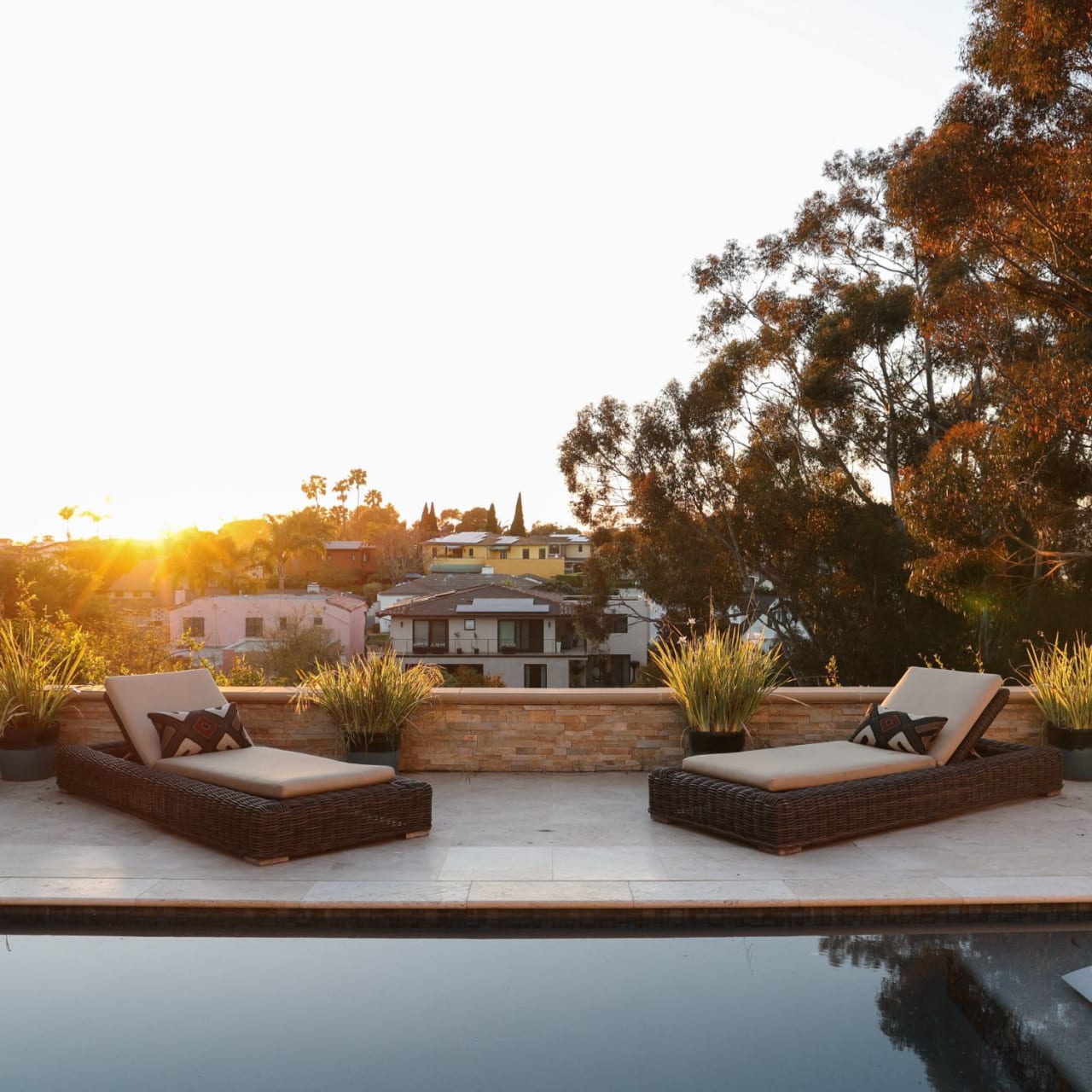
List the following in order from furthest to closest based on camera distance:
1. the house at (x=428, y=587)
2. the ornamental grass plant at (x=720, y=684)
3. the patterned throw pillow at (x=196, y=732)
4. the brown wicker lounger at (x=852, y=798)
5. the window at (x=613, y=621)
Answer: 1. the house at (x=428, y=587)
2. the window at (x=613, y=621)
3. the ornamental grass plant at (x=720, y=684)
4. the patterned throw pillow at (x=196, y=732)
5. the brown wicker lounger at (x=852, y=798)

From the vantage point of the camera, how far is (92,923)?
13.2 ft

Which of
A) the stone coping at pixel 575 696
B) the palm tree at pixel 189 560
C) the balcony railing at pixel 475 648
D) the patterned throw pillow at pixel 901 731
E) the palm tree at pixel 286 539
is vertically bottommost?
the balcony railing at pixel 475 648

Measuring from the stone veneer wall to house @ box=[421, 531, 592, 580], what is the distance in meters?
40.8

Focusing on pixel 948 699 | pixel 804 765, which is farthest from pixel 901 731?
pixel 804 765

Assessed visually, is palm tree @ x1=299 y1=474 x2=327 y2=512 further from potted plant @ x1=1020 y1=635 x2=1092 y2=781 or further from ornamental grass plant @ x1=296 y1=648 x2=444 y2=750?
potted plant @ x1=1020 y1=635 x2=1092 y2=781

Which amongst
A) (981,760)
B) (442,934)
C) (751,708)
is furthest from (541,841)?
(981,760)

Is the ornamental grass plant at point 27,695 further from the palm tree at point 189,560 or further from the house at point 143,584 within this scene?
the palm tree at point 189,560

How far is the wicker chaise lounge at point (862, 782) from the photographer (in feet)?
16.1

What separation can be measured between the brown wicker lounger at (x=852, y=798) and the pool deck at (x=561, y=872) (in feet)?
0.27

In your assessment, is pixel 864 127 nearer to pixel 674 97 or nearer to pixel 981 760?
pixel 674 97

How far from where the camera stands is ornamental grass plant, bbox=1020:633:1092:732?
259 inches

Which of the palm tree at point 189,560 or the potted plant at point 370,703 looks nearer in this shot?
the potted plant at point 370,703

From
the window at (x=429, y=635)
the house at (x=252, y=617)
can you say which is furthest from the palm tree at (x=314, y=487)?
the window at (x=429, y=635)

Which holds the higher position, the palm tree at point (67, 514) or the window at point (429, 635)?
the palm tree at point (67, 514)
